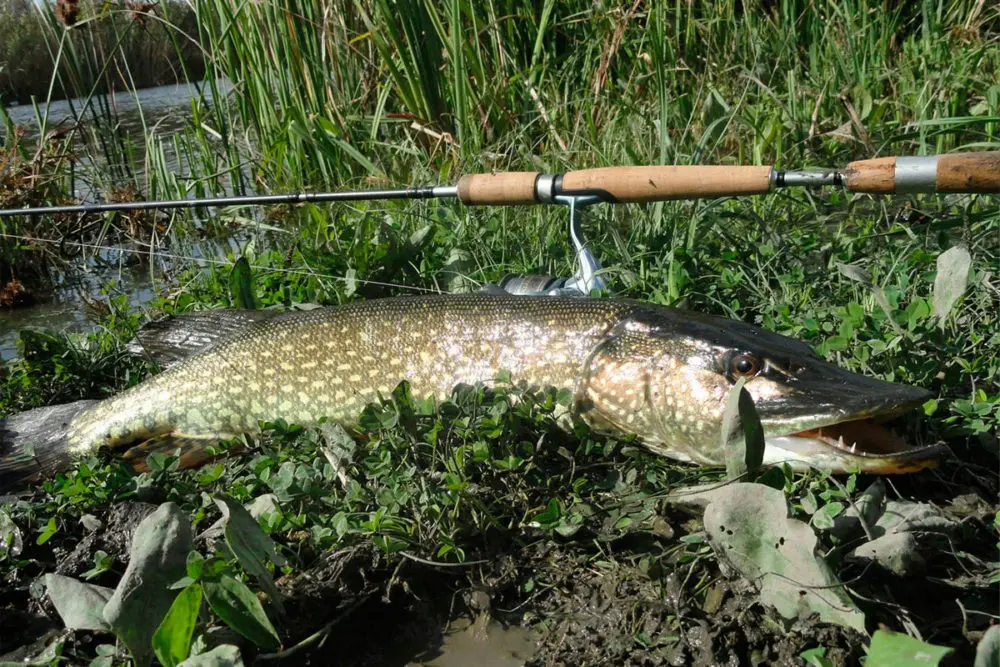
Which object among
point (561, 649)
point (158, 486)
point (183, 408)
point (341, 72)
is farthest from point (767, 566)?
point (341, 72)

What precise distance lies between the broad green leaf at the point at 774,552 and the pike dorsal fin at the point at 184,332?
6.85 ft

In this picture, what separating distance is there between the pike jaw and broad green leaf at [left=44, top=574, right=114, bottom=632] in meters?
1.47

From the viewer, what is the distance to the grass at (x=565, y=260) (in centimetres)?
238

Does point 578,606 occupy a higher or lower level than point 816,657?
lower

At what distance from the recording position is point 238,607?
6.72 ft

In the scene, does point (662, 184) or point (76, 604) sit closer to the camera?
point (76, 604)

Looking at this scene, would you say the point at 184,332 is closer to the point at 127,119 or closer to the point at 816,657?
the point at 816,657

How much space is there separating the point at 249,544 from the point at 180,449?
50.2 inches

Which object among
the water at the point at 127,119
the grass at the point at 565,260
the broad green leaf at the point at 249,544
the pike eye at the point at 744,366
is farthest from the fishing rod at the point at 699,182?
the water at the point at 127,119

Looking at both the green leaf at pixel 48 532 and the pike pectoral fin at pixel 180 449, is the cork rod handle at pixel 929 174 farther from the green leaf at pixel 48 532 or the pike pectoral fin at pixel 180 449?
the green leaf at pixel 48 532

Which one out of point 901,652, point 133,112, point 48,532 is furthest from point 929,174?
point 133,112

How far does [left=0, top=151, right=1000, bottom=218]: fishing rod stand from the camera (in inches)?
118

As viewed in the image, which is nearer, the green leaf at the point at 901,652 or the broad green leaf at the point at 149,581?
the green leaf at the point at 901,652

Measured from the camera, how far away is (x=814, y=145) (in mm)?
5156
